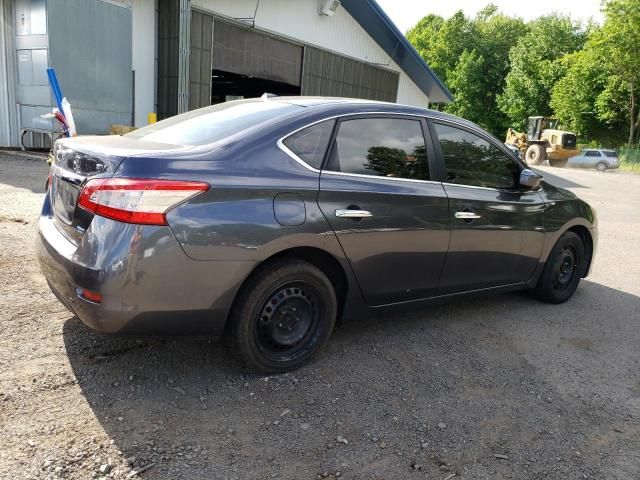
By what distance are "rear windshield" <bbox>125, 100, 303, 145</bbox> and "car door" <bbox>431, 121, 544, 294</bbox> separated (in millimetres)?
1286

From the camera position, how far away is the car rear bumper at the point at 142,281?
265cm

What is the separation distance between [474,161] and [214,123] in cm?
207

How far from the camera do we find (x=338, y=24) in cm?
1980

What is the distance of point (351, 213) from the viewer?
3.33 meters

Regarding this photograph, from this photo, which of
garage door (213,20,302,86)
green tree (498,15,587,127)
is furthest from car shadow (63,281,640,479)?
green tree (498,15,587,127)

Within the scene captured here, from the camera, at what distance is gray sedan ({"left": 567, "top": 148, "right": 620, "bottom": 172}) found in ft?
120

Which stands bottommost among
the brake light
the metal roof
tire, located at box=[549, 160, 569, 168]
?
tire, located at box=[549, 160, 569, 168]

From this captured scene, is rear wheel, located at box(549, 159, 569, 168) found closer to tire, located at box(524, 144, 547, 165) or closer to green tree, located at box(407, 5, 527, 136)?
tire, located at box(524, 144, 547, 165)

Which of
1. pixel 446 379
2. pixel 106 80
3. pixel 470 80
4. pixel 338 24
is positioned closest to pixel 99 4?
pixel 106 80

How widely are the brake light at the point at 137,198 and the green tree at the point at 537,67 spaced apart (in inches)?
2237

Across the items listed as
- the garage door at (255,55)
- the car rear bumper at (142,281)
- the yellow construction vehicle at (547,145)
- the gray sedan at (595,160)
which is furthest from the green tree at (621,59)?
the car rear bumper at (142,281)

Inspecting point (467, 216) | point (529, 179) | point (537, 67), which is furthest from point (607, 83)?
point (467, 216)

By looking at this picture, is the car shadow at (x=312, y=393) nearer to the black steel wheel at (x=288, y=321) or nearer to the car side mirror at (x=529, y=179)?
the black steel wheel at (x=288, y=321)

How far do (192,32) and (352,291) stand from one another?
42.5ft
